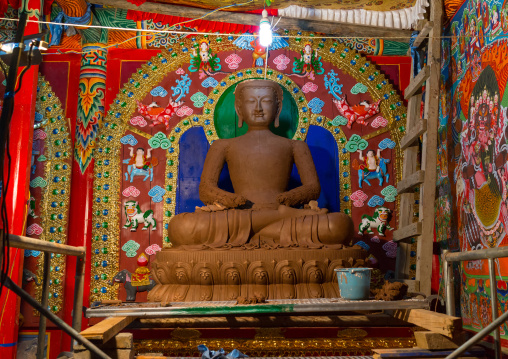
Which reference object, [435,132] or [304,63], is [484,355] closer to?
[435,132]

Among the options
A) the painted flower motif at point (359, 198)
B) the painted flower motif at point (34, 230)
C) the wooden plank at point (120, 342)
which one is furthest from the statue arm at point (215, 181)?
the wooden plank at point (120, 342)

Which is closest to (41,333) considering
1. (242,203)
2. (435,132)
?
(242,203)

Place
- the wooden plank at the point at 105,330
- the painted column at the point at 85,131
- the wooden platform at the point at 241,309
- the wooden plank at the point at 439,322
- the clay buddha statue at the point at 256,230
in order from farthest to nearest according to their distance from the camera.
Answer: the painted column at the point at 85,131
the clay buddha statue at the point at 256,230
the wooden platform at the point at 241,309
the wooden plank at the point at 439,322
the wooden plank at the point at 105,330

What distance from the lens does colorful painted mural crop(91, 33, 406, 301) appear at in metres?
5.09

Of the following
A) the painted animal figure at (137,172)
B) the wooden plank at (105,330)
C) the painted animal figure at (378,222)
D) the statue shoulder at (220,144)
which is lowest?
the wooden plank at (105,330)

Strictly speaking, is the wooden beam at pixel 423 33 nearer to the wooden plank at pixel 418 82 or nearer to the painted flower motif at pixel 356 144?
the wooden plank at pixel 418 82

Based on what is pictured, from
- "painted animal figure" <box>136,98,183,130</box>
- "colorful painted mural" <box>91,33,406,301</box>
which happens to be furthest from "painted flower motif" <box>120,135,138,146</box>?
"painted animal figure" <box>136,98,183,130</box>

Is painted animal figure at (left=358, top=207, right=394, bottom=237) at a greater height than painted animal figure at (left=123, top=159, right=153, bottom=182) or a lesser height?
lesser

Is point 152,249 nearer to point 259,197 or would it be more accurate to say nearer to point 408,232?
point 259,197

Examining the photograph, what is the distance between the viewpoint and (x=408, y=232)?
14.5 feet

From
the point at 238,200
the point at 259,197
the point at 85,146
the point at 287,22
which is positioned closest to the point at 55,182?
the point at 85,146

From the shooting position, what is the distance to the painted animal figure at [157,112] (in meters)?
5.32

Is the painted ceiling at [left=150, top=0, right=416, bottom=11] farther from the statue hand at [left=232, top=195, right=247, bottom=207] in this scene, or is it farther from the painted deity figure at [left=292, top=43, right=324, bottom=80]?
the statue hand at [left=232, top=195, right=247, bottom=207]

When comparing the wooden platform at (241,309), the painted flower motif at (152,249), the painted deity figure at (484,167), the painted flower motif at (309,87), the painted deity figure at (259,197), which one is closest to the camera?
the wooden platform at (241,309)
